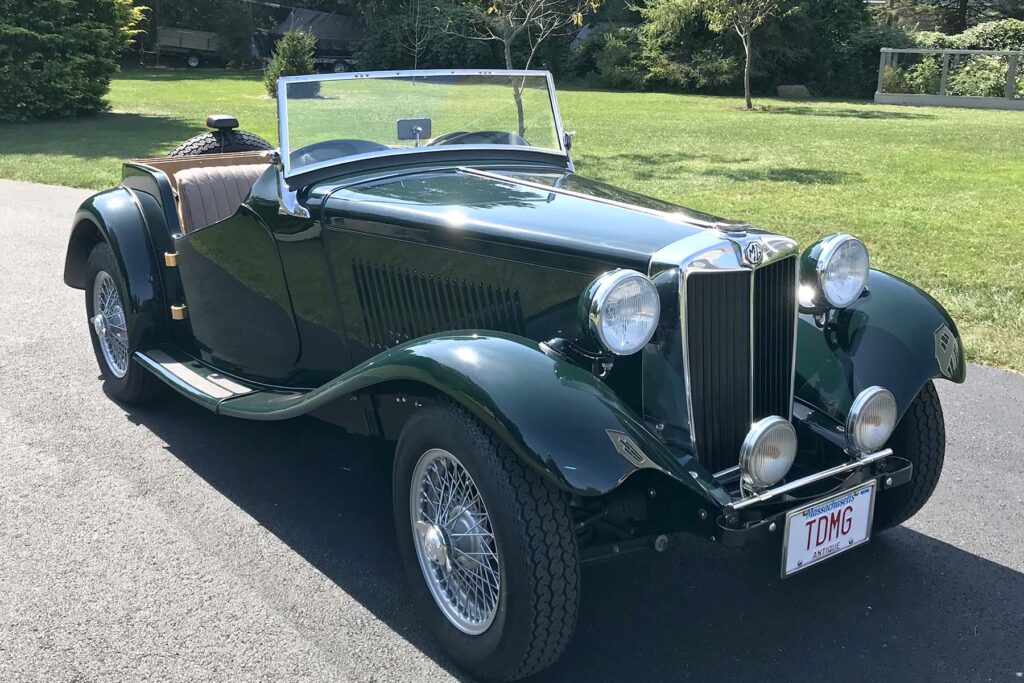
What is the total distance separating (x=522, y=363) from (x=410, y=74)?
1.91m

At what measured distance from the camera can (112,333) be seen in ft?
15.6

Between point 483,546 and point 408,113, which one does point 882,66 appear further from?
point 483,546

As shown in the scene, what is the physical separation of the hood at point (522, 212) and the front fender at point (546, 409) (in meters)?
0.38

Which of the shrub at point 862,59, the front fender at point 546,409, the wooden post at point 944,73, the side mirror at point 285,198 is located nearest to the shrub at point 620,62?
the shrub at point 862,59

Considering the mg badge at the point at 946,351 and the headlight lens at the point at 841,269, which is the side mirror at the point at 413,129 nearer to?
the headlight lens at the point at 841,269

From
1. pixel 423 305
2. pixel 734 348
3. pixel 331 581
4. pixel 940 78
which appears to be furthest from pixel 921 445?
pixel 940 78

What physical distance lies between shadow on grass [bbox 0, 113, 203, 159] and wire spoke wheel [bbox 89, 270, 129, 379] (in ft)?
30.7

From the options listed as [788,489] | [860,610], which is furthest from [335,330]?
[860,610]

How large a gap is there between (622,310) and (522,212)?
2.28ft

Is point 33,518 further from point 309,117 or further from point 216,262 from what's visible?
point 309,117

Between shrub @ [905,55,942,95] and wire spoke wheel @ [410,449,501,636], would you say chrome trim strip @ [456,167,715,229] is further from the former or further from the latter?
shrub @ [905,55,942,95]

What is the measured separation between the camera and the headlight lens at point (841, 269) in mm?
3058

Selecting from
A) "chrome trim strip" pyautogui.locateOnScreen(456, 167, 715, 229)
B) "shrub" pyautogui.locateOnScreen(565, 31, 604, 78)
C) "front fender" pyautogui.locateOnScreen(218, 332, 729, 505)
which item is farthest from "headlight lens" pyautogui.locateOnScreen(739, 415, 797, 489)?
"shrub" pyautogui.locateOnScreen(565, 31, 604, 78)

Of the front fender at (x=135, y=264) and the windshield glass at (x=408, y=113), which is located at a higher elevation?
the windshield glass at (x=408, y=113)
